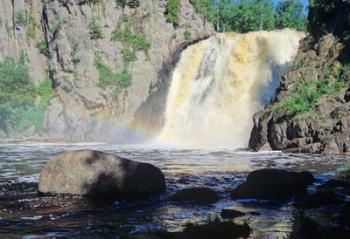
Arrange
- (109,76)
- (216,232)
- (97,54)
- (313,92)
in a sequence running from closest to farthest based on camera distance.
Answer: (216,232), (313,92), (109,76), (97,54)

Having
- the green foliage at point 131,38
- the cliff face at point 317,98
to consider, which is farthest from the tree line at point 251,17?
the cliff face at point 317,98

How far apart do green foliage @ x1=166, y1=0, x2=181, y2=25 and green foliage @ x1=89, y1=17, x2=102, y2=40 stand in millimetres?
8466

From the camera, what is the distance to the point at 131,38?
61.9 meters

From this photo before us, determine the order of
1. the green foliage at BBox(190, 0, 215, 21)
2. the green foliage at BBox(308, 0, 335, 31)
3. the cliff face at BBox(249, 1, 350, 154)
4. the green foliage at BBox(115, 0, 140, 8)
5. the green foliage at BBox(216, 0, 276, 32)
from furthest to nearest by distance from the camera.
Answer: the green foliage at BBox(216, 0, 276, 32) → the green foliage at BBox(190, 0, 215, 21) → the green foliage at BBox(115, 0, 140, 8) → the green foliage at BBox(308, 0, 335, 31) → the cliff face at BBox(249, 1, 350, 154)

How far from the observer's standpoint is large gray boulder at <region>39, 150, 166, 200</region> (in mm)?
15039

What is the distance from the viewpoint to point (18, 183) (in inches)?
734

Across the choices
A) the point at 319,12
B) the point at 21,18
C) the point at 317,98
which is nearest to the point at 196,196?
the point at 317,98

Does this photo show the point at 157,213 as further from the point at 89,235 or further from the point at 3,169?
the point at 3,169

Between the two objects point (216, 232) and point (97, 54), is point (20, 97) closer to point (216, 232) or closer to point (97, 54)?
point (97, 54)

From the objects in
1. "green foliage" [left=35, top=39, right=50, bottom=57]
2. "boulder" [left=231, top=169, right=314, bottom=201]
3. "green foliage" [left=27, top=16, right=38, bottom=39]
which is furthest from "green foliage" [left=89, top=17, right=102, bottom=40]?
"boulder" [left=231, top=169, right=314, bottom=201]

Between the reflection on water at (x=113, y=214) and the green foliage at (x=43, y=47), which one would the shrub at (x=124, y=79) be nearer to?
the green foliage at (x=43, y=47)

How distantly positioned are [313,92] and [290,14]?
61.4 m

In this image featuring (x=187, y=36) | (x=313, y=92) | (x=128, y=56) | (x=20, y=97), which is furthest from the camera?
(x=20, y=97)

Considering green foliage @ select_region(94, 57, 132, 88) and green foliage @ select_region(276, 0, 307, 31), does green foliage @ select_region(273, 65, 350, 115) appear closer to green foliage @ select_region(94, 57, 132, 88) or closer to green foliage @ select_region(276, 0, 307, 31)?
green foliage @ select_region(94, 57, 132, 88)
